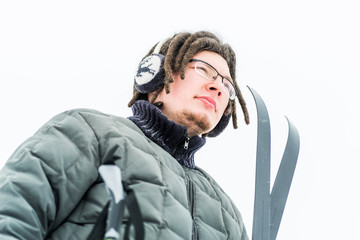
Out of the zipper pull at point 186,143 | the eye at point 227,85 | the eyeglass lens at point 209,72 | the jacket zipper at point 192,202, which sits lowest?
the jacket zipper at point 192,202

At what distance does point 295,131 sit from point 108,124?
889 millimetres

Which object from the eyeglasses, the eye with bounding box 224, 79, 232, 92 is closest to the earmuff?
the eyeglasses

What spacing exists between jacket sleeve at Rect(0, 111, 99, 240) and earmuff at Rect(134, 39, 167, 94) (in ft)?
2.08

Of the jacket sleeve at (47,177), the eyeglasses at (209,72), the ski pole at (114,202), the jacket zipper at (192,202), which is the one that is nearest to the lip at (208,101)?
the eyeglasses at (209,72)

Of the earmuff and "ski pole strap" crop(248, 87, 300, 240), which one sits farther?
the earmuff

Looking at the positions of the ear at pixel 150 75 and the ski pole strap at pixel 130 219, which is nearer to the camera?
the ski pole strap at pixel 130 219

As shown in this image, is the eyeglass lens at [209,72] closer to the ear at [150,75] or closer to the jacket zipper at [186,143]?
the ear at [150,75]

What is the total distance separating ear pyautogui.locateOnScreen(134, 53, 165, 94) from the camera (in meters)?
2.03

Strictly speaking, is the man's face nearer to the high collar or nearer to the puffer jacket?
the high collar

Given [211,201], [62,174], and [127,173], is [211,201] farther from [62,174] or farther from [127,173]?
[62,174]

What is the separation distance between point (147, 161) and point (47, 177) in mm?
324

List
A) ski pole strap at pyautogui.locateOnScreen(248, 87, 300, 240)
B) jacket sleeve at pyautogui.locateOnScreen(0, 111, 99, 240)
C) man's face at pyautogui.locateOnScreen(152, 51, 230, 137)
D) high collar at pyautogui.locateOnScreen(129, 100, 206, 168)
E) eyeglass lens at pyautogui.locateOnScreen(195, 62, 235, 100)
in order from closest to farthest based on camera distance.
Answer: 1. jacket sleeve at pyautogui.locateOnScreen(0, 111, 99, 240)
2. ski pole strap at pyautogui.locateOnScreen(248, 87, 300, 240)
3. high collar at pyautogui.locateOnScreen(129, 100, 206, 168)
4. man's face at pyautogui.locateOnScreen(152, 51, 230, 137)
5. eyeglass lens at pyautogui.locateOnScreen(195, 62, 235, 100)

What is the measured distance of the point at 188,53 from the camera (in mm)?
2070

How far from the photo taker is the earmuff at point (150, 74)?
6.65ft
